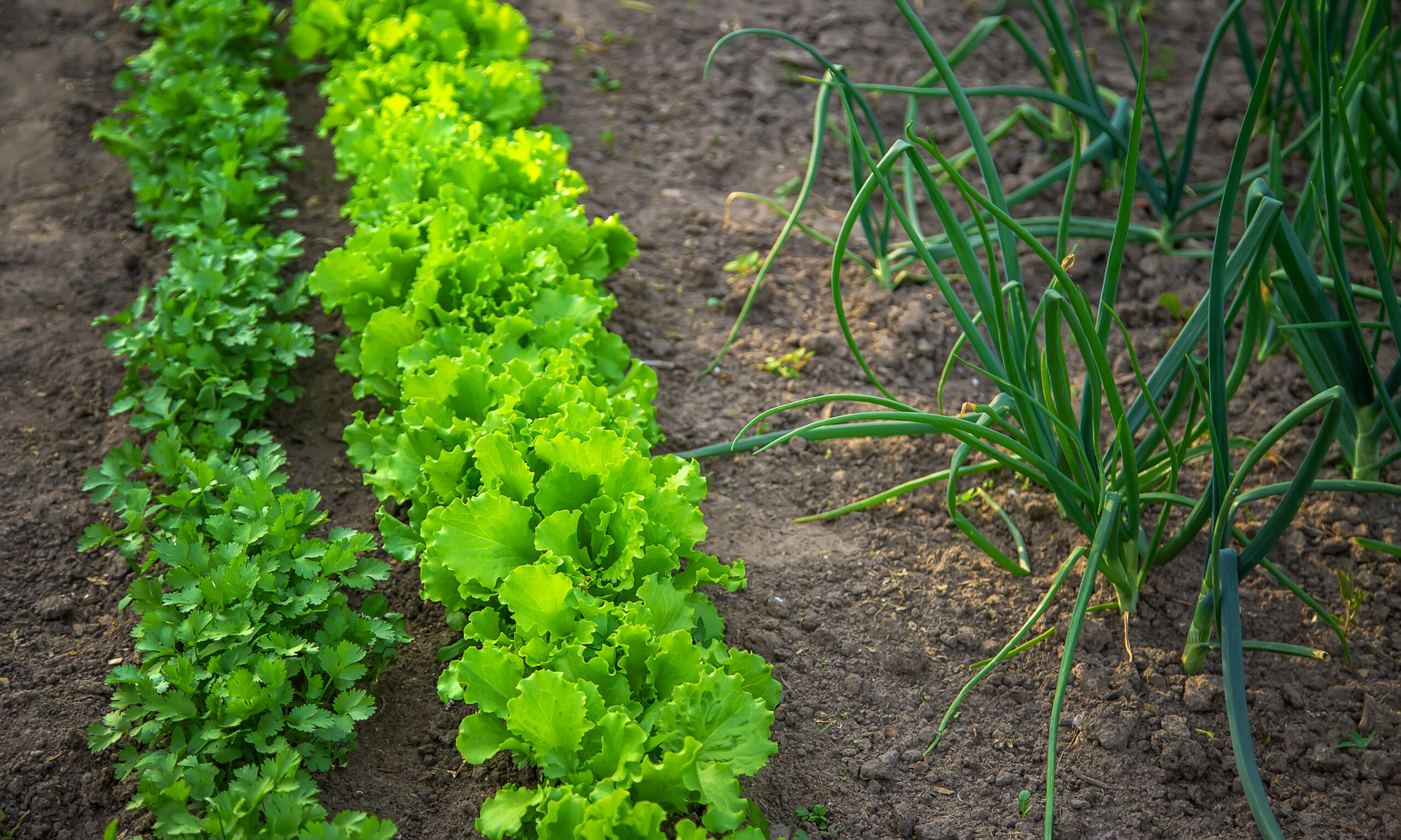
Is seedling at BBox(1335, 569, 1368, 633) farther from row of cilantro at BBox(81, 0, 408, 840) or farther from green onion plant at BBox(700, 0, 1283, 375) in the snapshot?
row of cilantro at BBox(81, 0, 408, 840)

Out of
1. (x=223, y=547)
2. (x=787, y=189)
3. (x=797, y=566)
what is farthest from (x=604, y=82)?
(x=223, y=547)

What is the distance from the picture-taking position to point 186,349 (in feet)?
8.63

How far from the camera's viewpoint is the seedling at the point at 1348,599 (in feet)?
6.93

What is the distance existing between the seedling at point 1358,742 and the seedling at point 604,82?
3.31m

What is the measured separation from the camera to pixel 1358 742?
193cm

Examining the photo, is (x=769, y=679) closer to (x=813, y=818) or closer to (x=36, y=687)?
(x=813, y=818)

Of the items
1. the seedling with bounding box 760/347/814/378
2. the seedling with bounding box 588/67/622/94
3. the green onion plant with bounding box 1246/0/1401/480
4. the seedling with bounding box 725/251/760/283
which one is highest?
the green onion plant with bounding box 1246/0/1401/480

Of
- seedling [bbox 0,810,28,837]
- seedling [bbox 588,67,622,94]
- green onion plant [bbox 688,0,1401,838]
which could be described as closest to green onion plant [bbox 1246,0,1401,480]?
green onion plant [bbox 688,0,1401,838]

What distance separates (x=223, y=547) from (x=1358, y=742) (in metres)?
2.35

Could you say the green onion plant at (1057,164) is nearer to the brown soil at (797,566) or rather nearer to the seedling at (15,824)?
the brown soil at (797,566)

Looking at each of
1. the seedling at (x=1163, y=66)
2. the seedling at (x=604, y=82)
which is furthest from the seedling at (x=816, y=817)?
the seedling at (x=1163, y=66)

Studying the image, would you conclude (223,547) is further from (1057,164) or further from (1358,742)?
(1057,164)

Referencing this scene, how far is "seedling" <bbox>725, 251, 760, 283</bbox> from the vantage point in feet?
10.4

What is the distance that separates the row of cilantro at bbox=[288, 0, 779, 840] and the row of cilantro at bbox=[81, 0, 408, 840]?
21 cm
